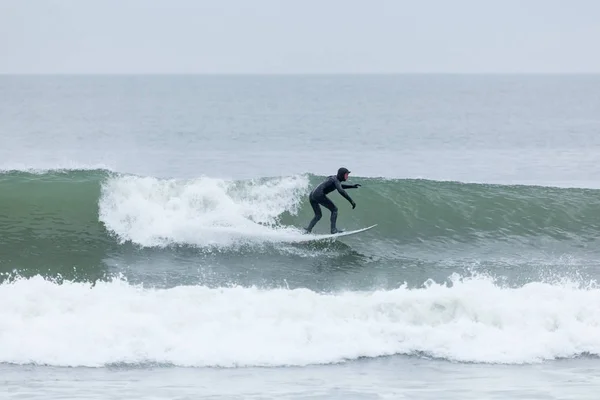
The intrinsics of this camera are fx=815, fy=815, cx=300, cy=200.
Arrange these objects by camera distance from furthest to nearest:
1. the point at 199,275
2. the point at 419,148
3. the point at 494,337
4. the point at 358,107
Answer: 1. the point at 358,107
2. the point at 419,148
3. the point at 199,275
4. the point at 494,337

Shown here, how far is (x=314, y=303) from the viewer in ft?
39.8

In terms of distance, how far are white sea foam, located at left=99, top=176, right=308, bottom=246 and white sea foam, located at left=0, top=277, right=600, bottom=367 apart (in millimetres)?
3091

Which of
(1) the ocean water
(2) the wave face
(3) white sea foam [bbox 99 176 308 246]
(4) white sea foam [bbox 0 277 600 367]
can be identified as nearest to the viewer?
(1) the ocean water

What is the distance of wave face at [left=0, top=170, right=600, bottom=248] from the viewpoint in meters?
16.1

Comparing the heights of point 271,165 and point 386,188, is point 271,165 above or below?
above

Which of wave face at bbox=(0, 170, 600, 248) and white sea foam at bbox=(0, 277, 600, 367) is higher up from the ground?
wave face at bbox=(0, 170, 600, 248)

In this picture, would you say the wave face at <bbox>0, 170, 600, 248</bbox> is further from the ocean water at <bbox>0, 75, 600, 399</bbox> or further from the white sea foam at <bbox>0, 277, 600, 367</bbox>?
the white sea foam at <bbox>0, 277, 600, 367</bbox>

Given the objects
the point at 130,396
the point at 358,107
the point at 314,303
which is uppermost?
the point at 358,107

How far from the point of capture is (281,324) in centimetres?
1150

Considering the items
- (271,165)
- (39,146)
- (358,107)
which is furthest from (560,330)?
(358,107)

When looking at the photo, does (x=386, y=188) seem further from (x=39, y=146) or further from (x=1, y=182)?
(x=39, y=146)

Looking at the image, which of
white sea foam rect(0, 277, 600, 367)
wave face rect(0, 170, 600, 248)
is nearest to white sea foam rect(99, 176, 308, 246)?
wave face rect(0, 170, 600, 248)

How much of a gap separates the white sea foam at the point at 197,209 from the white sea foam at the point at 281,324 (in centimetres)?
309

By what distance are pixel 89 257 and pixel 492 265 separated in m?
7.64
